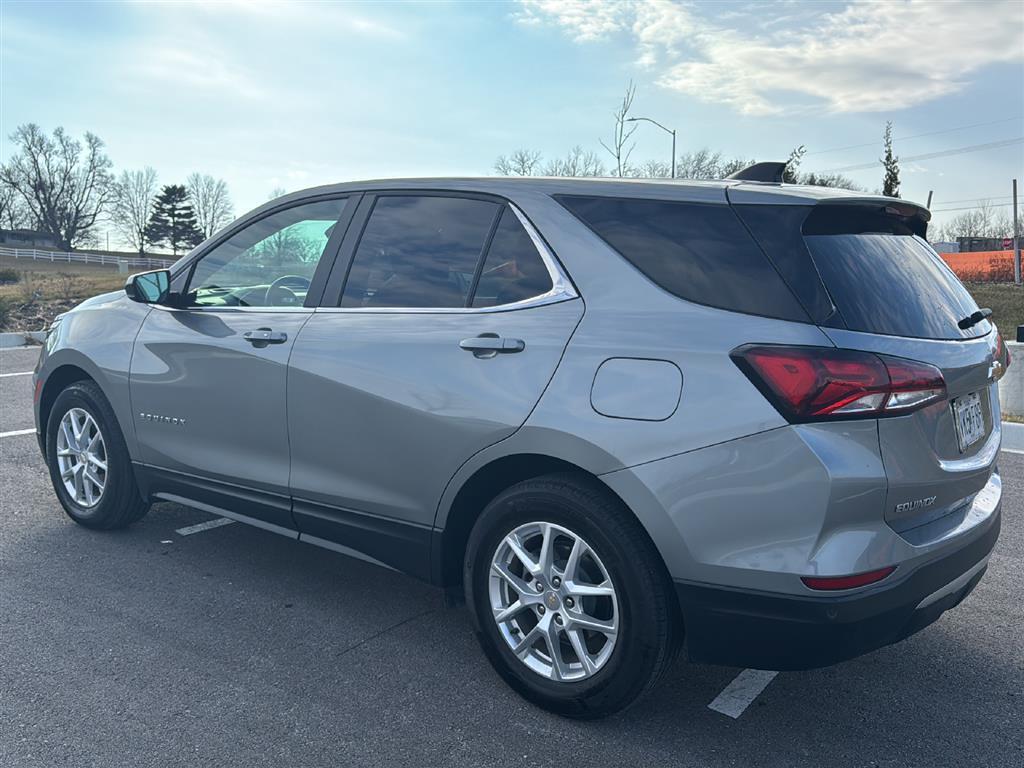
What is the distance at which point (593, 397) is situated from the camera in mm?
2748

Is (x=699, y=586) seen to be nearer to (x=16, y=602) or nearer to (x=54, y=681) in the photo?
(x=54, y=681)

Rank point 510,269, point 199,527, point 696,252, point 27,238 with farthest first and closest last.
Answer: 1. point 27,238
2. point 199,527
3. point 510,269
4. point 696,252

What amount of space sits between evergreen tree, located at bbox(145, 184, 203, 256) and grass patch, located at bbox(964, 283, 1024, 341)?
75.8 meters

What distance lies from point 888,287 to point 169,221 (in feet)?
314

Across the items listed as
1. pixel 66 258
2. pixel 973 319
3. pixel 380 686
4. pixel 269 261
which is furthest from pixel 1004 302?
pixel 66 258

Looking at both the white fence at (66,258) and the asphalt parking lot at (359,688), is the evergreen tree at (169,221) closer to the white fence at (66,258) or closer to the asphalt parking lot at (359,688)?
the white fence at (66,258)

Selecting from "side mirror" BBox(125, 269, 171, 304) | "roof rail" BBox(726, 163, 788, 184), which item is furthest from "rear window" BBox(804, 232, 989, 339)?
"side mirror" BBox(125, 269, 171, 304)

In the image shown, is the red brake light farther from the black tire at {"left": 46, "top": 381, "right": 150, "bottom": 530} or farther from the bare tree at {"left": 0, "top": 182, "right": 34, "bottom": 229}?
the bare tree at {"left": 0, "top": 182, "right": 34, "bottom": 229}

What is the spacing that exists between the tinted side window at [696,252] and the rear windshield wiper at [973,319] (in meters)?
0.79

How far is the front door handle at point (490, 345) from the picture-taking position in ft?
9.76

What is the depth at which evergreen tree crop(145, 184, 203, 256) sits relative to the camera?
90.4 m

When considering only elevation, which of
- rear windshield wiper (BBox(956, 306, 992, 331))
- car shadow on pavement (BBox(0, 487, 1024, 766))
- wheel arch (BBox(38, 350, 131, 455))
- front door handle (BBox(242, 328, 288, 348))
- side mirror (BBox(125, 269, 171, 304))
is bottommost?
car shadow on pavement (BBox(0, 487, 1024, 766))

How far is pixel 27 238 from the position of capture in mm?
83938

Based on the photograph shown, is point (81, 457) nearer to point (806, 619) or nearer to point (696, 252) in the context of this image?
point (696, 252)
